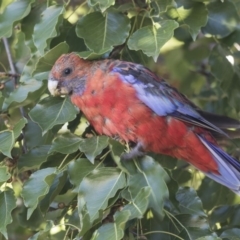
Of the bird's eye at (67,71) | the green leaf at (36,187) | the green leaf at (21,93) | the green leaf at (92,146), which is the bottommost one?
the green leaf at (36,187)

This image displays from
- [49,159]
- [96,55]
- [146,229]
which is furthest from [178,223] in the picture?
[96,55]

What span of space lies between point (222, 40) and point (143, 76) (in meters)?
0.49

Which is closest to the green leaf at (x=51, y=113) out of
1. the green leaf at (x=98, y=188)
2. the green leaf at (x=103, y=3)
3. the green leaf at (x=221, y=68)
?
the green leaf at (x=98, y=188)

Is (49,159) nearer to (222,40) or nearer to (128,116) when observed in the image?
(128,116)

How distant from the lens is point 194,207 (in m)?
2.98

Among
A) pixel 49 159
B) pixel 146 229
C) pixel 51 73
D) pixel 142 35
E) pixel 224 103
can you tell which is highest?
pixel 142 35

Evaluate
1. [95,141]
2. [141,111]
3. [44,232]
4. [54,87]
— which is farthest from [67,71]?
[44,232]

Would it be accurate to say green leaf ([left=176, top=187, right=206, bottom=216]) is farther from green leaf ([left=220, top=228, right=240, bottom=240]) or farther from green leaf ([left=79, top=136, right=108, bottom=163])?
green leaf ([left=79, top=136, right=108, bottom=163])

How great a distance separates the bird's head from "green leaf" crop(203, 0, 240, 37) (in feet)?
1.93

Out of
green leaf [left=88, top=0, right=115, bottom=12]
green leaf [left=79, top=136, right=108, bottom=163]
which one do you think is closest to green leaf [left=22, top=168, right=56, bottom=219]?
green leaf [left=79, top=136, right=108, bottom=163]

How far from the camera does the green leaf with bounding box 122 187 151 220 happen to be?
2428 millimetres

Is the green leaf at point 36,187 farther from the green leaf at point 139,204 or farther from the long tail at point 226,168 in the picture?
the long tail at point 226,168

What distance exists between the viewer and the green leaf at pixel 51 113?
2.85 m

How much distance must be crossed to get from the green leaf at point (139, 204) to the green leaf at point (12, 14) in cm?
97
